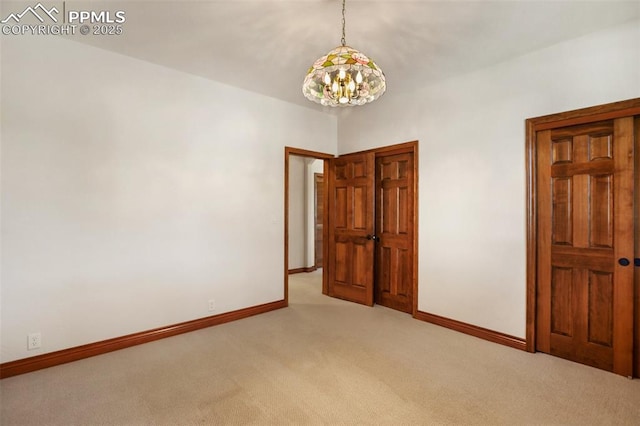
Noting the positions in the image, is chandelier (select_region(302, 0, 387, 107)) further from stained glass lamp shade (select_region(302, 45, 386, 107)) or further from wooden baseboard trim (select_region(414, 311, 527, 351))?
wooden baseboard trim (select_region(414, 311, 527, 351))

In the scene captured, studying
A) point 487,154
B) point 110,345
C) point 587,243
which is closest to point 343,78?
point 487,154

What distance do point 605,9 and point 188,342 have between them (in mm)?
4378

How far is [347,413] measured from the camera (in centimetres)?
196

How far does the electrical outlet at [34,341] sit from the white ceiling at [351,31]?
2485mm

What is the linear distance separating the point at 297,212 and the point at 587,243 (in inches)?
190

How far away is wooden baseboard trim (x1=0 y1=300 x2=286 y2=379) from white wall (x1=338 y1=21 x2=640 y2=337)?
2.34m

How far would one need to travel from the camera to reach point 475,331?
3.17 m

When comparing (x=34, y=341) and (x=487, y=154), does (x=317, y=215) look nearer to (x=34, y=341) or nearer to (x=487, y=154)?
(x=487, y=154)

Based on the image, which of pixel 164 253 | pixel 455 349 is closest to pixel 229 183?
pixel 164 253

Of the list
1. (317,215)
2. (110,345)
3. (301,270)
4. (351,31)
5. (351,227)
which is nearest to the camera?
(351,31)

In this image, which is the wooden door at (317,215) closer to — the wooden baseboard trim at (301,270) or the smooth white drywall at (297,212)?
the wooden baseboard trim at (301,270)

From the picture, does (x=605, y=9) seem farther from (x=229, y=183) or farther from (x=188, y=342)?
(x=188, y=342)

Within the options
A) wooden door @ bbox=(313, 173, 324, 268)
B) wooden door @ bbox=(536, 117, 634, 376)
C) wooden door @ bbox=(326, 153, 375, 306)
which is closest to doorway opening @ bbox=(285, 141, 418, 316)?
wooden door @ bbox=(326, 153, 375, 306)

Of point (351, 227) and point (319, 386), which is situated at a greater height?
point (351, 227)
